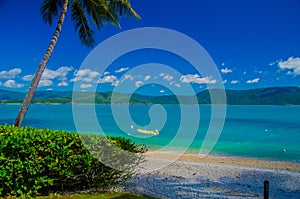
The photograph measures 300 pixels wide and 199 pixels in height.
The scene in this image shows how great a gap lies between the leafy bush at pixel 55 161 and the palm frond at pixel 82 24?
28.8 ft

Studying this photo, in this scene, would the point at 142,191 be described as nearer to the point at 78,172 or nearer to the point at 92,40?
the point at 78,172

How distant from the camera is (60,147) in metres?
5.47

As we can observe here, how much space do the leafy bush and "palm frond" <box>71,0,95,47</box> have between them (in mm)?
8793

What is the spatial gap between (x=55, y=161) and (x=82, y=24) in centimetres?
969

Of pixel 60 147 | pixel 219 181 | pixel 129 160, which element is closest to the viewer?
pixel 60 147

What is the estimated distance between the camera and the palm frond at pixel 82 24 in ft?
43.0

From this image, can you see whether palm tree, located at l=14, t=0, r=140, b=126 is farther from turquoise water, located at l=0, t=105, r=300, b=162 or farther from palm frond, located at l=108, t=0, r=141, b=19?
turquoise water, located at l=0, t=105, r=300, b=162

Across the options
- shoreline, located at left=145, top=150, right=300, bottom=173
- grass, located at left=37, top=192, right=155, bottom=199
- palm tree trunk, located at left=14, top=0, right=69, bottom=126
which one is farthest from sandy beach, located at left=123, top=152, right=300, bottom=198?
palm tree trunk, located at left=14, top=0, right=69, bottom=126

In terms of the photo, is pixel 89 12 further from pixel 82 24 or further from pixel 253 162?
pixel 253 162

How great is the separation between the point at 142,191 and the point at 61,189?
2.20 metres

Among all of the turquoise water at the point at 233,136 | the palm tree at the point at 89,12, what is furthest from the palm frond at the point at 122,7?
the turquoise water at the point at 233,136

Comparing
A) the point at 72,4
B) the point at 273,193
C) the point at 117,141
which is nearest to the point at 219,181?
the point at 273,193

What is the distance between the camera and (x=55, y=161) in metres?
5.46

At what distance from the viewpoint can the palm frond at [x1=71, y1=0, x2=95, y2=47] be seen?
43.0 ft
